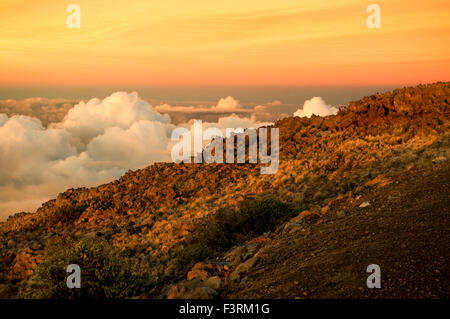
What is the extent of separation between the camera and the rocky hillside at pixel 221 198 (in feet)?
31.1

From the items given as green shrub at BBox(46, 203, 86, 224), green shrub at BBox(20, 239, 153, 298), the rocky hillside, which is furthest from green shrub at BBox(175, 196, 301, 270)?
green shrub at BBox(46, 203, 86, 224)

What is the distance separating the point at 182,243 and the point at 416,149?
8817 millimetres

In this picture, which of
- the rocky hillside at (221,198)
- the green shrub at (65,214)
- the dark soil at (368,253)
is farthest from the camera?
the green shrub at (65,214)

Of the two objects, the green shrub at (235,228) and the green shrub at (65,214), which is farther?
the green shrub at (65,214)

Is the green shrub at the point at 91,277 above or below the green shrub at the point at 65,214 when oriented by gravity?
below

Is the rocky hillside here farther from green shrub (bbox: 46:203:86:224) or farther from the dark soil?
the dark soil

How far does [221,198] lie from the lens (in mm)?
15680

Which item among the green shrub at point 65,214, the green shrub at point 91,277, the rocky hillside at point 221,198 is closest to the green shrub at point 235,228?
the rocky hillside at point 221,198

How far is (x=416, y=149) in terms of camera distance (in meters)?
14.7

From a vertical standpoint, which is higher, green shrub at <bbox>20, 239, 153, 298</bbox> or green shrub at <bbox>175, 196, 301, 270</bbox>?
green shrub at <bbox>175, 196, 301, 270</bbox>

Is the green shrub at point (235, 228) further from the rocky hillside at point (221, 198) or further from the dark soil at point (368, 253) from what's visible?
the dark soil at point (368, 253)

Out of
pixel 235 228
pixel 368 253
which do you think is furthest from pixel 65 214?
pixel 368 253

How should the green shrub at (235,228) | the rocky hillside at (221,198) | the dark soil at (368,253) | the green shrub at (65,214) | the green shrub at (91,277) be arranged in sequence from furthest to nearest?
the green shrub at (65,214) < the green shrub at (235,228) < the rocky hillside at (221,198) < the green shrub at (91,277) < the dark soil at (368,253)

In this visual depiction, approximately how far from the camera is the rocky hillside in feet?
31.1
